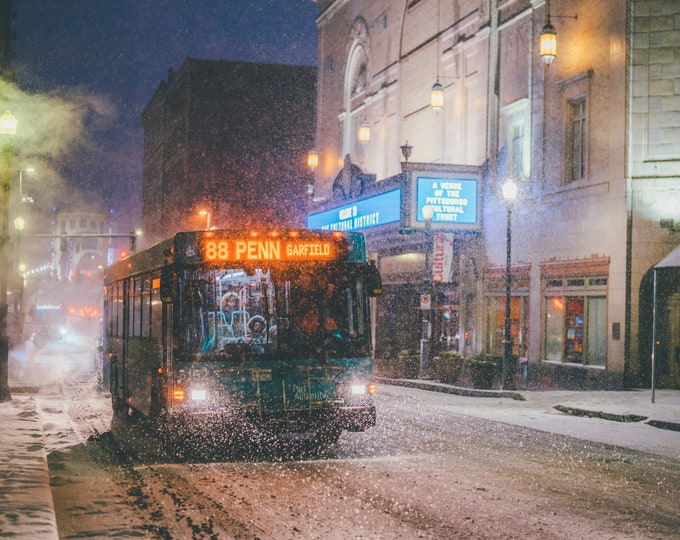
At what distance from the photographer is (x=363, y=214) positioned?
118 feet

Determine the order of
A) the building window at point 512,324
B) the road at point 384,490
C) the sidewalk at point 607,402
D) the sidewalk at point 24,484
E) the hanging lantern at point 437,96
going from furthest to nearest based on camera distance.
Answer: the hanging lantern at point 437,96 → the building window at point 512,324 → the sidewalk at point 607,402 → the road at point 384,490 → the sidewalk at point 24,484

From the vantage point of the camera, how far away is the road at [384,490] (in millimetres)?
7566

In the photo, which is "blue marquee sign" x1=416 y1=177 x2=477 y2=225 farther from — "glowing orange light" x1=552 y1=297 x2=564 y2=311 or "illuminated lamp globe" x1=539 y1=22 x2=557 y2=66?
"illuminated lamp globe" x1=539 y1=22 x2=557 y2=66

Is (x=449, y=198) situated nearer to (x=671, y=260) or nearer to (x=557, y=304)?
(x=557, y=304)

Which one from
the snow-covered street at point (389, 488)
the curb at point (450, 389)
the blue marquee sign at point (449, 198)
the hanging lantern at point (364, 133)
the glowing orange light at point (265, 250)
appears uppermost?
the hanging lantern at point (364, 133)

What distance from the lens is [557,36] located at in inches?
998

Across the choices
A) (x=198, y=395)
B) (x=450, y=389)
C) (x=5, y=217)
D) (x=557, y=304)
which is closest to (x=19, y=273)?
(x=5, y=217)

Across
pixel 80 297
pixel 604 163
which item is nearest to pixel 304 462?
pixel 604 163

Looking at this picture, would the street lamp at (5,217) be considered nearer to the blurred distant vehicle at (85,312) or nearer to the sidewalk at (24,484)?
the sidewalk at (24,484)

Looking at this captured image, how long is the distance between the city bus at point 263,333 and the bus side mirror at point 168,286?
2cm

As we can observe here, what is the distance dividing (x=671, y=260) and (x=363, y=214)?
58.5ft

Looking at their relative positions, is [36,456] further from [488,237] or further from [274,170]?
[274,170]

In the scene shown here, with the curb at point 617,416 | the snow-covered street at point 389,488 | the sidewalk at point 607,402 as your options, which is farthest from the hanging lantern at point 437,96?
the snow-covered street at point 389,488

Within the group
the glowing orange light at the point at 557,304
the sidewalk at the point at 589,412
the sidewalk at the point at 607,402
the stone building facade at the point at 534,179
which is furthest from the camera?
the glowing orange light at the point at 557,304
